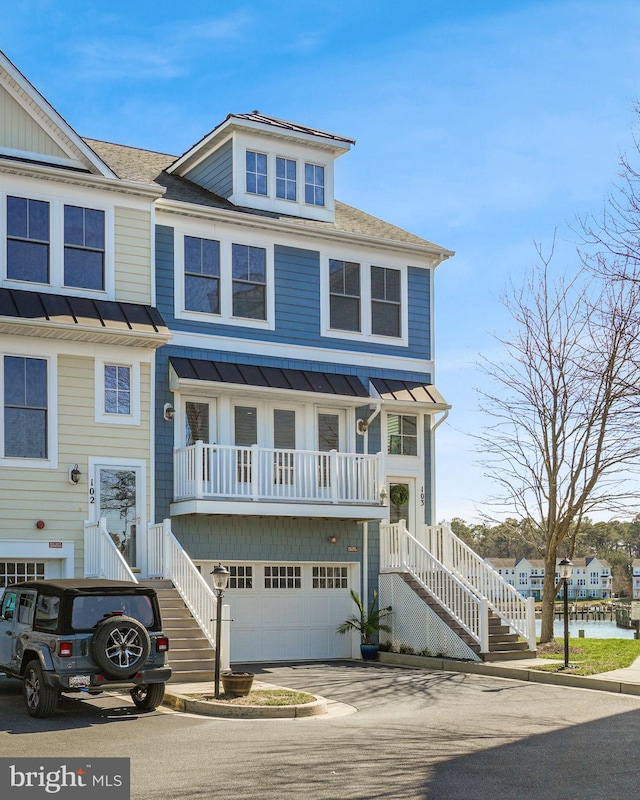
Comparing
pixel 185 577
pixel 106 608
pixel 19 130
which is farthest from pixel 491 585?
pixel 19 130

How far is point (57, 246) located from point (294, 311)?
5.61 m

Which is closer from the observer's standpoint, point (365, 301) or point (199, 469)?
point (199, 469)

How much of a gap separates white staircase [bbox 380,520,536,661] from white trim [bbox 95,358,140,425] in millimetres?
6439

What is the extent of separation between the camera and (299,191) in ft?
80.5

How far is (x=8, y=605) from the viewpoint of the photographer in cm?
1501

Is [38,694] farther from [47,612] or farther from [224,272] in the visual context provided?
[224,272]

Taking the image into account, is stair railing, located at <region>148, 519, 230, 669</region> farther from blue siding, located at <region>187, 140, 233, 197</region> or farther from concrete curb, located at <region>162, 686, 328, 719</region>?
blue siding, located at <region>187, 140, 233, 197</region>

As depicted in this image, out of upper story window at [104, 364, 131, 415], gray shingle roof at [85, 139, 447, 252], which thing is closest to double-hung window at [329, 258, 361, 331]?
gray shingle roof at [85, 139, 447, 252]

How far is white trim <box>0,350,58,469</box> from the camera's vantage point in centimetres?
1931

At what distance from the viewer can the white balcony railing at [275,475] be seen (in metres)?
20.8

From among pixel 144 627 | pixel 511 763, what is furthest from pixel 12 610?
pixel 511 763

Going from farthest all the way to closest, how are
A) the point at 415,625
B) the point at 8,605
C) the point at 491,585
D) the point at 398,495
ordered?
the point at 398,495
the point at 415,625
the point at 491,585
the point at 8,605

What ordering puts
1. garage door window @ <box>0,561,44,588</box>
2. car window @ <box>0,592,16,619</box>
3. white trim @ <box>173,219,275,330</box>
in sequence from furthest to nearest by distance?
1. white trim @ <box>173,219,275,330</box>
2. garage door window @ <box>0,561,44,588</box>
3. car window @ <box>0,592,16,619</box>

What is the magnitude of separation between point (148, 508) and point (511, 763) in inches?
455
